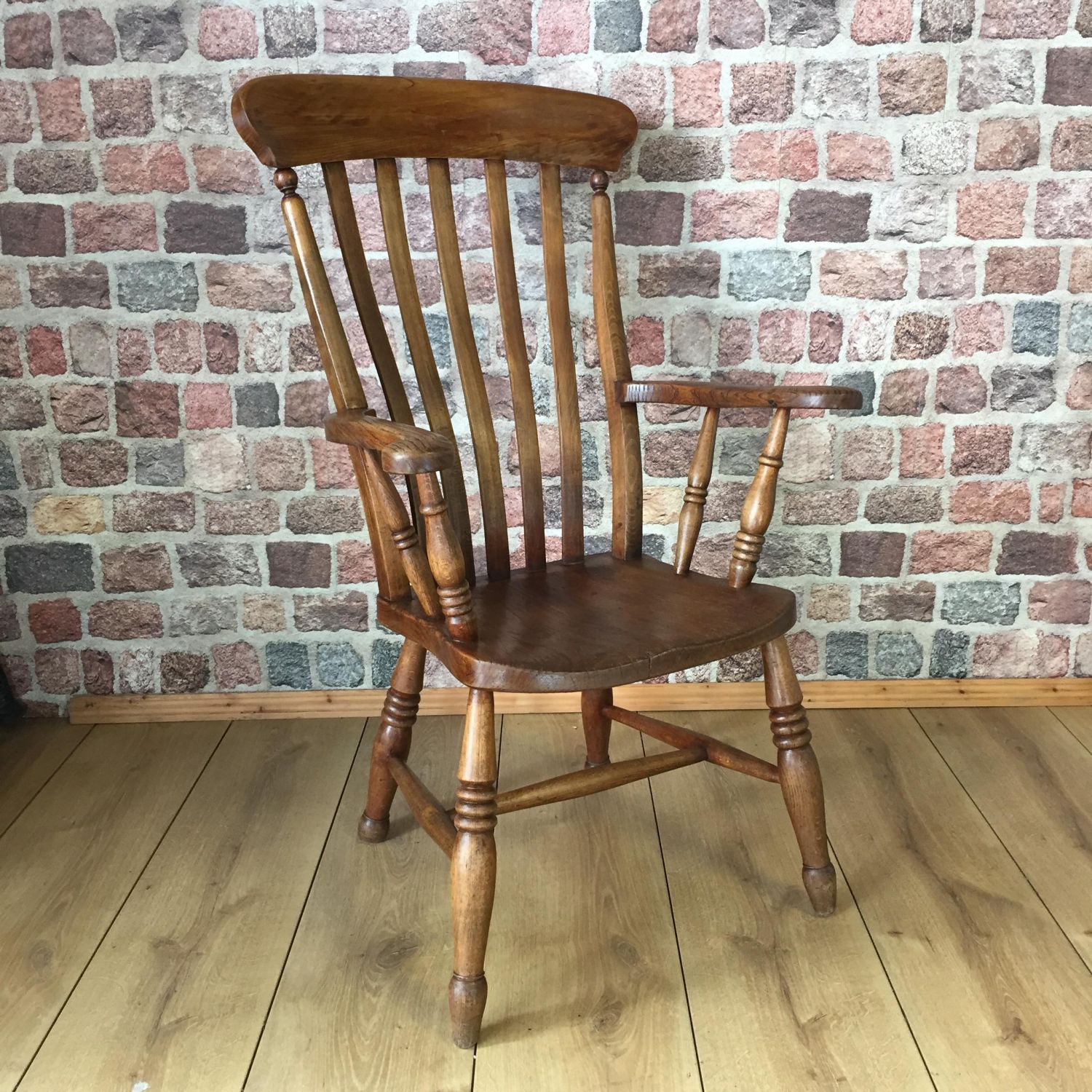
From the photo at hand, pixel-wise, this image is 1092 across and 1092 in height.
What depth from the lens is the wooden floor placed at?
4.12ft

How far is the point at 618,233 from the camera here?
192 centimetres

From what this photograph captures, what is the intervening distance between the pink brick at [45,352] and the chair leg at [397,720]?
0.95m

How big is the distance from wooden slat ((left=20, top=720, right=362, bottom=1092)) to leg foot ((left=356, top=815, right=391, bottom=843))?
76 millimetres

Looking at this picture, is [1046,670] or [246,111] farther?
[1046,670]

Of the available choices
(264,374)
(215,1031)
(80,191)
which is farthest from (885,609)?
(80,191)

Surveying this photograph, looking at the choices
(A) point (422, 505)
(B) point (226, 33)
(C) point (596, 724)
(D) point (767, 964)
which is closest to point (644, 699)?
(C) point (596, 724)

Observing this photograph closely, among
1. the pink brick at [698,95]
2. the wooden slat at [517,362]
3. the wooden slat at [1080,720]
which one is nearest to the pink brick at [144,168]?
the wooden slat at [517,362]

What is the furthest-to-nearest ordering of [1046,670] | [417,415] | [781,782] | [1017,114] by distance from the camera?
[1046,670]
[417,415]
[1017,114]
[781,782]

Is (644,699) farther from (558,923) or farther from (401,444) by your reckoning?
(401,444)

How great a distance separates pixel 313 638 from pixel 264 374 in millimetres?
555

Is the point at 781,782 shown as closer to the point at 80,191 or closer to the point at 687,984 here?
the point at 687,984

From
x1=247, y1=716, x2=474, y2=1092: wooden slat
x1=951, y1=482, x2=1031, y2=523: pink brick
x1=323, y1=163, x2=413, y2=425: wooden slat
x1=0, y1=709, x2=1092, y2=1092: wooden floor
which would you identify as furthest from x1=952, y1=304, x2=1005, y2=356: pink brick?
x1=247, y1=716, x2=474, y2=1092: wooden slat

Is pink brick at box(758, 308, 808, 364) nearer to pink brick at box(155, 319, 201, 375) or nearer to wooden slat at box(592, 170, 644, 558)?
wooden slat at box(592, 170, 644, 558)

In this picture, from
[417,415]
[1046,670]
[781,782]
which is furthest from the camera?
[1046,670]
